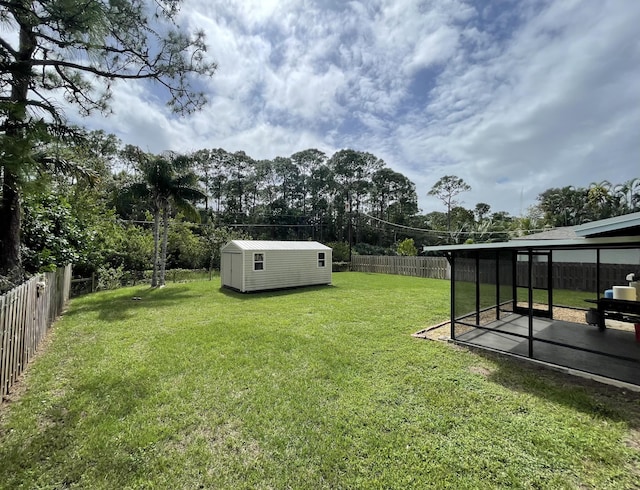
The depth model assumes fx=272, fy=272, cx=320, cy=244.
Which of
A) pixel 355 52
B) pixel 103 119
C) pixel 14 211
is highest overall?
pixel 355 52

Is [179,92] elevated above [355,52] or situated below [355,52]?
below

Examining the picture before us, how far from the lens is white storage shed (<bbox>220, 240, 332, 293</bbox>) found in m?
11.0

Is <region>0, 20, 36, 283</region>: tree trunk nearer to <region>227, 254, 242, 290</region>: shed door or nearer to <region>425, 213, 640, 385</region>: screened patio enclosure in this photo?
<region>425, 213, 640, 385</region>: screened patio enclosure

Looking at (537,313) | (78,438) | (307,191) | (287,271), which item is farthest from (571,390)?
(307,191)

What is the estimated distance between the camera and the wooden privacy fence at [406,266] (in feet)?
54.1

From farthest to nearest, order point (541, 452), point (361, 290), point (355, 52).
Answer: point (361, 290)
point (355, 52)
point (541, 452)

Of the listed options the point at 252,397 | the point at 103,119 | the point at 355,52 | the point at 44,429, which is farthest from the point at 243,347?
the point at 355,52

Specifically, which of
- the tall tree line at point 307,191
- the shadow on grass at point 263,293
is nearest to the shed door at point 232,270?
the shadow on grass at point 263,293

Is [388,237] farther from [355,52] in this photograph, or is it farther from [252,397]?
[252,397]

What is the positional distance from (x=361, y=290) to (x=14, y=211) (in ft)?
34.0

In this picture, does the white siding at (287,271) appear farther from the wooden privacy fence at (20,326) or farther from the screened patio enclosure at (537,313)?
the screened patio enclosure at (537,313)

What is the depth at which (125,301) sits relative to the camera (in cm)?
880

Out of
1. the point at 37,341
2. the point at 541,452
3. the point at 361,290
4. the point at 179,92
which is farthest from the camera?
the point at 361,290

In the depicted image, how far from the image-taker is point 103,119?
6035 millimetres
